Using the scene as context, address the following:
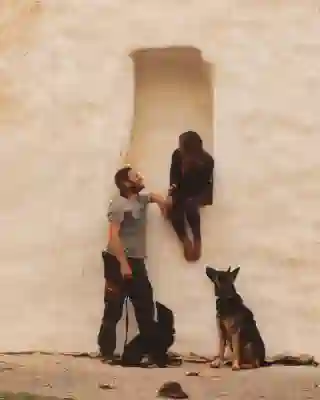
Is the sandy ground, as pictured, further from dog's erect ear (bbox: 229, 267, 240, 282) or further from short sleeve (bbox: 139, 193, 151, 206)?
short sleeve (bbox: 139, 193, 151, 206)

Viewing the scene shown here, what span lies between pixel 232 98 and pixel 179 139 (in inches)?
14.6

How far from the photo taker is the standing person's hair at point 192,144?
4.68 metres

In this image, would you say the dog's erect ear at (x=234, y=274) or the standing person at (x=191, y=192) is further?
the standing person at (x=191, y=192)

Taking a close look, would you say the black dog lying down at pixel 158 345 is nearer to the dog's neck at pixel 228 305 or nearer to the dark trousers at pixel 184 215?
the dog's neck at pixel 228 305

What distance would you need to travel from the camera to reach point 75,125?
479 centimetres

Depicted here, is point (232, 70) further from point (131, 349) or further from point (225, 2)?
point (131, 349)

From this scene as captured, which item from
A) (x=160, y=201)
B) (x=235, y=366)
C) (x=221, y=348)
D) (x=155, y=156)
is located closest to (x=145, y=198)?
(x=160, y=201)

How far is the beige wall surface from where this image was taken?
4.56 m

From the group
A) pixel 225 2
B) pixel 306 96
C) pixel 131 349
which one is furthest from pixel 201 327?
pixel 225 2

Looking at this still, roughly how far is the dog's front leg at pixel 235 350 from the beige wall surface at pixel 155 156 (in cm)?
23

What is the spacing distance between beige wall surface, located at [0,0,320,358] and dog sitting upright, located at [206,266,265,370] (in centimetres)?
15

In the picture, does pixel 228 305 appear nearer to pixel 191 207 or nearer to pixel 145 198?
pixel 191 207

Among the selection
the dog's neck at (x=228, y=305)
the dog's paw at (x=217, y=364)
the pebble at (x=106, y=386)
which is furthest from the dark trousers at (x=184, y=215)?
the pebble at (x=106, y=386)

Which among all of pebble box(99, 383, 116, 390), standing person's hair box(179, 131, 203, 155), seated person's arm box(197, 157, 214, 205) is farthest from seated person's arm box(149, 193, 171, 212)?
pebble box(99, 383, 116, 390)
